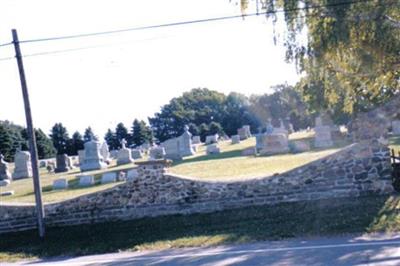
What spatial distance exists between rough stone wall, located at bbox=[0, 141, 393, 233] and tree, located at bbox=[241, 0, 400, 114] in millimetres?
3426

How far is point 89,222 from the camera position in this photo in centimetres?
1530

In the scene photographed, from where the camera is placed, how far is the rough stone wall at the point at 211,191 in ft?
44.5

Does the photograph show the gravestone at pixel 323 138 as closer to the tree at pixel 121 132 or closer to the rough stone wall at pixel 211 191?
the rough stone wall at pixel 211 191

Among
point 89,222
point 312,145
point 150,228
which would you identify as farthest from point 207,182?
point 312,145

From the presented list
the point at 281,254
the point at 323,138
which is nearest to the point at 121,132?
the point at 323,138

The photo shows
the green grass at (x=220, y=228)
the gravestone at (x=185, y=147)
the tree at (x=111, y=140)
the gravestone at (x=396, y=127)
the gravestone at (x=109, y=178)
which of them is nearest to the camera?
the green grass at (x=220, y=228)

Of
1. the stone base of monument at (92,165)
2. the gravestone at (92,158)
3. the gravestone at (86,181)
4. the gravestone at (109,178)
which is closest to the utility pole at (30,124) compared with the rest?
the gravestone at (86,181)

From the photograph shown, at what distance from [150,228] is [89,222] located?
251 centimetres

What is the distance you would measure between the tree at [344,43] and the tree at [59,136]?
182 feet

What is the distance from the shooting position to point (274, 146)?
29.7 metres

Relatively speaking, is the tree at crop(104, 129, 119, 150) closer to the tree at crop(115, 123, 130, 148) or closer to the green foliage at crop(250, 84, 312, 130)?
the tree at crop(115, 123, 130, 148)

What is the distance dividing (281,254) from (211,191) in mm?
5193

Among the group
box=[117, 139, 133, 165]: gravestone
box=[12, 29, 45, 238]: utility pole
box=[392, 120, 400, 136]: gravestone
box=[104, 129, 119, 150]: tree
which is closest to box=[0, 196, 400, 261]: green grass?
box=[12, 29, 45, 238]: utility pole

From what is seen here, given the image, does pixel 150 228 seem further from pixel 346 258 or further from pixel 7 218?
pixel 346 258
